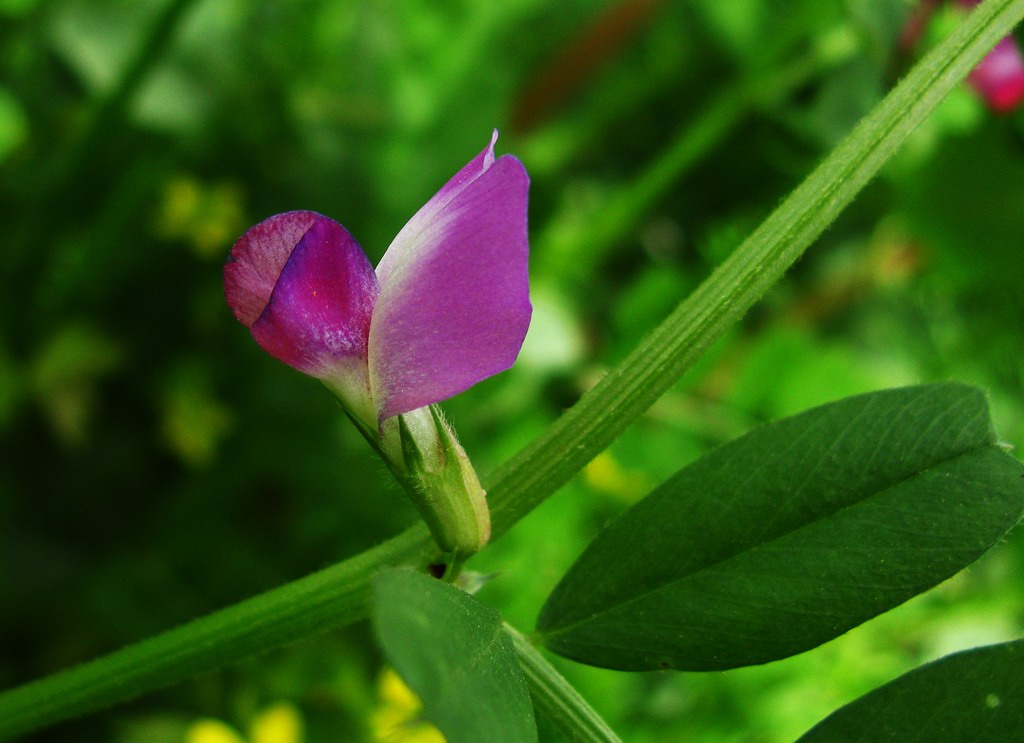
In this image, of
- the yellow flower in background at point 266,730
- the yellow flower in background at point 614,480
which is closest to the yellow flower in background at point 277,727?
the yellow flower in background at point 266,730

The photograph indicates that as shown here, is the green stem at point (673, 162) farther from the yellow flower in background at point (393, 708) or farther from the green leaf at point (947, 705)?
the green leaf at point (947, 705)

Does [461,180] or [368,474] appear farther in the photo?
[368,474]

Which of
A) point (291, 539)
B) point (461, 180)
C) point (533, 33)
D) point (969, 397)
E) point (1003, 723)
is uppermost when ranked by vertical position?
point (533, 33)

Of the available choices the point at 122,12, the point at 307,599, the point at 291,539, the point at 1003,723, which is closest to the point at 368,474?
the point at 291,539

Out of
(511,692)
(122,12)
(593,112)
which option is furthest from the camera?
(593,112)

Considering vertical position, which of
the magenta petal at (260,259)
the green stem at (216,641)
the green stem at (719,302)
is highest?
the magenta petal at (260,259)

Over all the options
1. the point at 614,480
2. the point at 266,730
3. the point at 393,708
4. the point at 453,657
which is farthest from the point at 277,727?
the point at 453,657

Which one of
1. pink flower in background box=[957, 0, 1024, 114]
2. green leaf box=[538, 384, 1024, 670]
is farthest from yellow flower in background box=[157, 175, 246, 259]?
green leaf box=[538, 384, 1024, 670]

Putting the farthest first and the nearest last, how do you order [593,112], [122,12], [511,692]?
[593,112] → [122,12] → [511,692]

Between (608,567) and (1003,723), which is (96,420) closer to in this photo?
(608,567)
